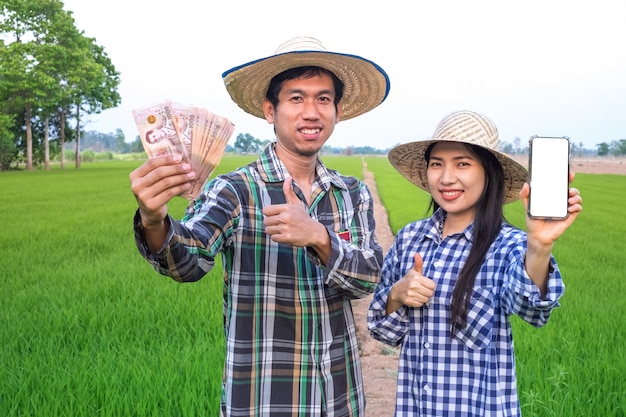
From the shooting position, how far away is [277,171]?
1718mm

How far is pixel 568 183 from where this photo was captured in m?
1.36

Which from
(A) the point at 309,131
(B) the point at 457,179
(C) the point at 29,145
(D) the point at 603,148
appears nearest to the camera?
(A) the point at 309,131

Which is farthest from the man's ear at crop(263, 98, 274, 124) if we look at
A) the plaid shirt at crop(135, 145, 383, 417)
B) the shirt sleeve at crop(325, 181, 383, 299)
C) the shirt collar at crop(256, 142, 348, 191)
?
the shirt sleeve at crop(325, 181, 383, 299)

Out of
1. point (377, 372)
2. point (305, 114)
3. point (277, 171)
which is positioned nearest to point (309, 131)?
point (305, 114)

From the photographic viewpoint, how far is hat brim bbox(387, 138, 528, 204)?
1.91 meters

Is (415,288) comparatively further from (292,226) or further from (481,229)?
(292,226)

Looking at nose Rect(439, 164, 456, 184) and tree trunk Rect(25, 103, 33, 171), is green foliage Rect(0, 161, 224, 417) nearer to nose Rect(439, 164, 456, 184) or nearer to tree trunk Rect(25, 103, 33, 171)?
nose Rect(439, 164, 456, 184)

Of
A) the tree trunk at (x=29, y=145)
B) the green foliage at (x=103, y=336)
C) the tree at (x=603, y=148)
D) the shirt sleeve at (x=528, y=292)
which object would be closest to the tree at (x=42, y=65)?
the tree trunk at (x=29, y=145)

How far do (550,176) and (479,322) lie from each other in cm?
57

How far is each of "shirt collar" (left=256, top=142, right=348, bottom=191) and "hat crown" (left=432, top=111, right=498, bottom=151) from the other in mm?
383

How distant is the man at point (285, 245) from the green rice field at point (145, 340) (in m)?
1.28

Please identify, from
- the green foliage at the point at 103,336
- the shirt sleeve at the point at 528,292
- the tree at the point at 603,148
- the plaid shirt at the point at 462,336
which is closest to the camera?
the shirt sleeve at the point at 528,292

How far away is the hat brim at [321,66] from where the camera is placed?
1728 mm

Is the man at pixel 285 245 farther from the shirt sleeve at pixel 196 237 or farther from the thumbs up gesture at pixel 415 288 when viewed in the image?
the thumbs up gesture at pixel 415 288
